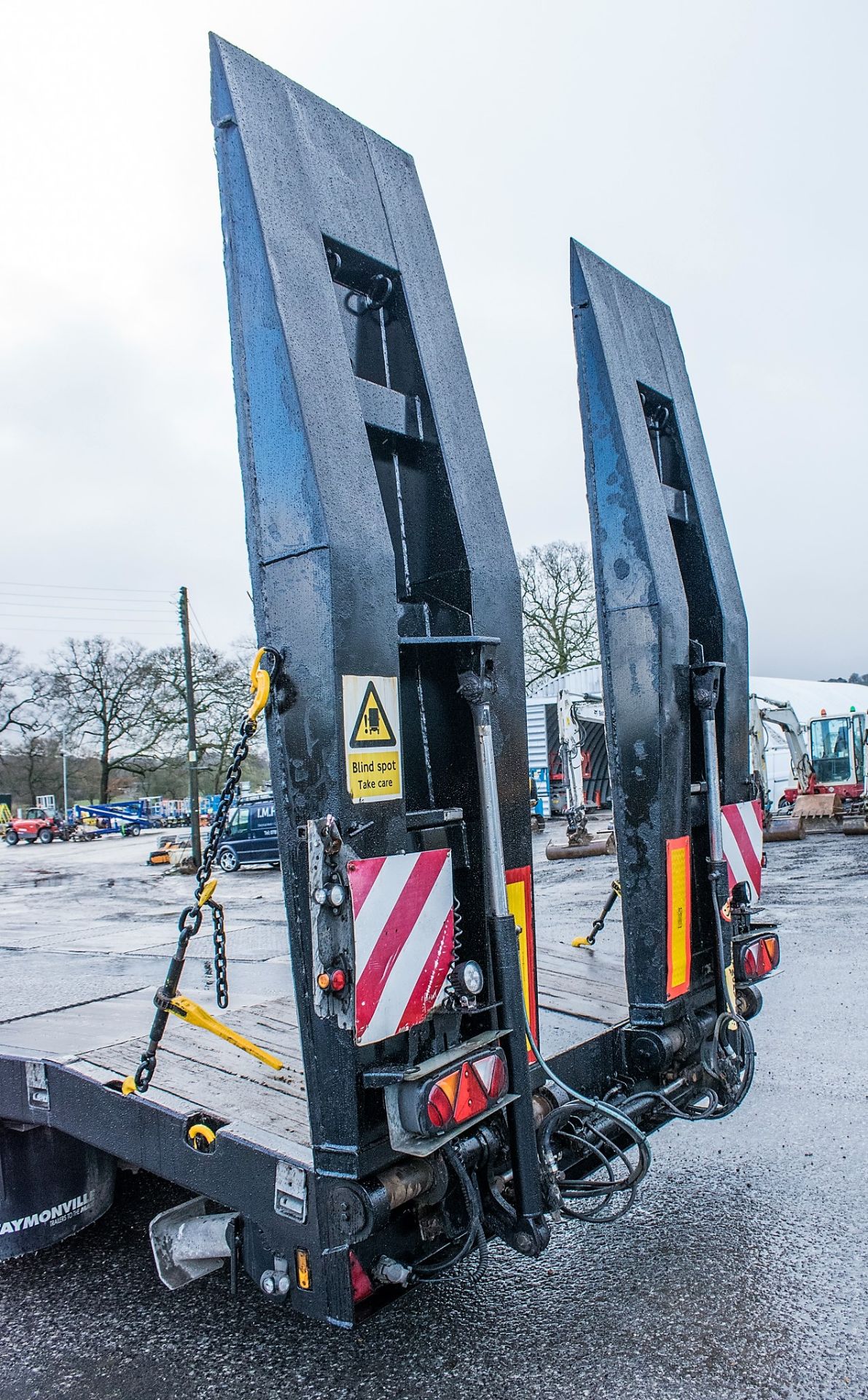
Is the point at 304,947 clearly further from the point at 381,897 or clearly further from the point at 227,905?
the point at 227,905

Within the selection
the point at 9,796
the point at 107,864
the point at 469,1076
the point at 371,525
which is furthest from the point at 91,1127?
the point at 9,796

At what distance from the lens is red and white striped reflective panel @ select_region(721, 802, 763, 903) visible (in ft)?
12.6

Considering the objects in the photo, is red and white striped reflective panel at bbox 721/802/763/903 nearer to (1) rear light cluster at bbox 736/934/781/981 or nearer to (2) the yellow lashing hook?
(1) rear light cluster at bbox 736/934/781/981

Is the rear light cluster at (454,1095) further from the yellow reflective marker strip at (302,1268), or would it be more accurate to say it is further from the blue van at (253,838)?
the blue van at (253,838)

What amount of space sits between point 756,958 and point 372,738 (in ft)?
7.21

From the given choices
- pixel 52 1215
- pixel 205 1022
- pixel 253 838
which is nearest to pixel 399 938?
pixel 205 1022

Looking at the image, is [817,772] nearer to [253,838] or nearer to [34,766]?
[253,838]

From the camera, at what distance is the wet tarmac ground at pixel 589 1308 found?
2.59 metres

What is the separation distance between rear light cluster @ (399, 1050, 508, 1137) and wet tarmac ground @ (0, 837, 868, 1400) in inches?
32.7

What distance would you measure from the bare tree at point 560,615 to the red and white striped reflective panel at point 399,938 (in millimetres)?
36537

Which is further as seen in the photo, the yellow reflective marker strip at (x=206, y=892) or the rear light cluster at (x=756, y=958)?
the rear light cluster at (x=756, y=958)

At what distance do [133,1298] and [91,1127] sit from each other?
64 centimetres

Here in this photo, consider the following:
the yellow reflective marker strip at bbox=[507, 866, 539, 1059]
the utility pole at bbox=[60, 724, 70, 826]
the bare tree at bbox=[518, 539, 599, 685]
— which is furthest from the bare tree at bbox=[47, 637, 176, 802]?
the yellow reflective marker strip at bbox=[507, 866, 539, 1059]

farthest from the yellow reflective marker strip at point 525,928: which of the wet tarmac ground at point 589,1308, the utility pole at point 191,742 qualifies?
the utility pole at point 191,742
